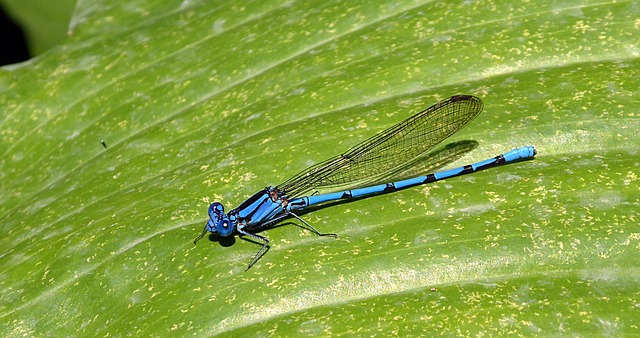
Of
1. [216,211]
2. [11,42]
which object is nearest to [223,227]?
[216,211]

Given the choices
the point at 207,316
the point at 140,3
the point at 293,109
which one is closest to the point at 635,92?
the point at 293,109

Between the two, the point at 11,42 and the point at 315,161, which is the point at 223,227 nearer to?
the point at 315,161

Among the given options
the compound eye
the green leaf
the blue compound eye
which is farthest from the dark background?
the blue compound eye

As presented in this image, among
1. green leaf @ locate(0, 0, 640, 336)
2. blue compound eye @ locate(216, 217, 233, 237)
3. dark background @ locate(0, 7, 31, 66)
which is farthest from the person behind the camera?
dark background @ locate(0, 7, 31, 66)

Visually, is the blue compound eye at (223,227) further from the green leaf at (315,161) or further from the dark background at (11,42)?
the dark background at (11,42)

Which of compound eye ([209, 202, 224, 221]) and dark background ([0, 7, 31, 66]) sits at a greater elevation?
dark background ([0, 7, 31, 66])

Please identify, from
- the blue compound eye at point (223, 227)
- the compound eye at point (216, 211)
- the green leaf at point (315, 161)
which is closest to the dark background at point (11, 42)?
the green leaf at point (315, 161)

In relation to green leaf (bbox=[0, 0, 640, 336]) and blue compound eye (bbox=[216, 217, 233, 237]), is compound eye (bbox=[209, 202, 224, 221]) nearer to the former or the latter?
blue compound eye (bbox=[216, 217, 233, 237])

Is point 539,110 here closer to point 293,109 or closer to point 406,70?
point 406,70
